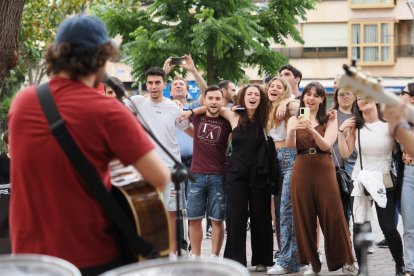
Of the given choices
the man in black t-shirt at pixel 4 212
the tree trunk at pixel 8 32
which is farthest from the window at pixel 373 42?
the man in black t-shirt at pixel 4 212

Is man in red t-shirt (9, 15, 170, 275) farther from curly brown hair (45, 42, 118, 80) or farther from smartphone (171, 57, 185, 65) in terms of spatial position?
smartphone (171, 57, 185, 65)

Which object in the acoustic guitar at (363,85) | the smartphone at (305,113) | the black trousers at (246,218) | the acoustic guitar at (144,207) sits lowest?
the black trousers at (246,218)

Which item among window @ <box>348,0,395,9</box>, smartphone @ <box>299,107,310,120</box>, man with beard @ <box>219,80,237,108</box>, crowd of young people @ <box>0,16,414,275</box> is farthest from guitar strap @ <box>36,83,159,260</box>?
window @ <box>348,0,395,9</box>

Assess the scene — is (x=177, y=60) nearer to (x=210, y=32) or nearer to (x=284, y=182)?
(x=284, y=182)

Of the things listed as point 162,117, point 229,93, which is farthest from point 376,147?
point 229,93

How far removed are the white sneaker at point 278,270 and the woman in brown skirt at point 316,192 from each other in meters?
0.35

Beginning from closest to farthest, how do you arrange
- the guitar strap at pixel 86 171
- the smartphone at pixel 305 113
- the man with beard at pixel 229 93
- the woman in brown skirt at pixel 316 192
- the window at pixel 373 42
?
the guitar strap at pixel 86 171
the smartphone at pixel 305 113
the woman in brown skirt at pixel 316 192
the man with beard at pixel 229 93
the window at pixel 373 42

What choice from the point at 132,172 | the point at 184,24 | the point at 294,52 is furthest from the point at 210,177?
the point at 294,52

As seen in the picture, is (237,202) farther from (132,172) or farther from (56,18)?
(56,18)

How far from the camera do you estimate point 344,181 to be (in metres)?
11.0

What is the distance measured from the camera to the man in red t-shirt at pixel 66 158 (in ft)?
13.9

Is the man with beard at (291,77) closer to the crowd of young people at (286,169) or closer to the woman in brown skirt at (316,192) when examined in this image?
the crowd of young people at (286,169)

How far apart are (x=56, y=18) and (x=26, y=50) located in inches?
92.8

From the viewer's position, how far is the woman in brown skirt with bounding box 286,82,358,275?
9914 mm
